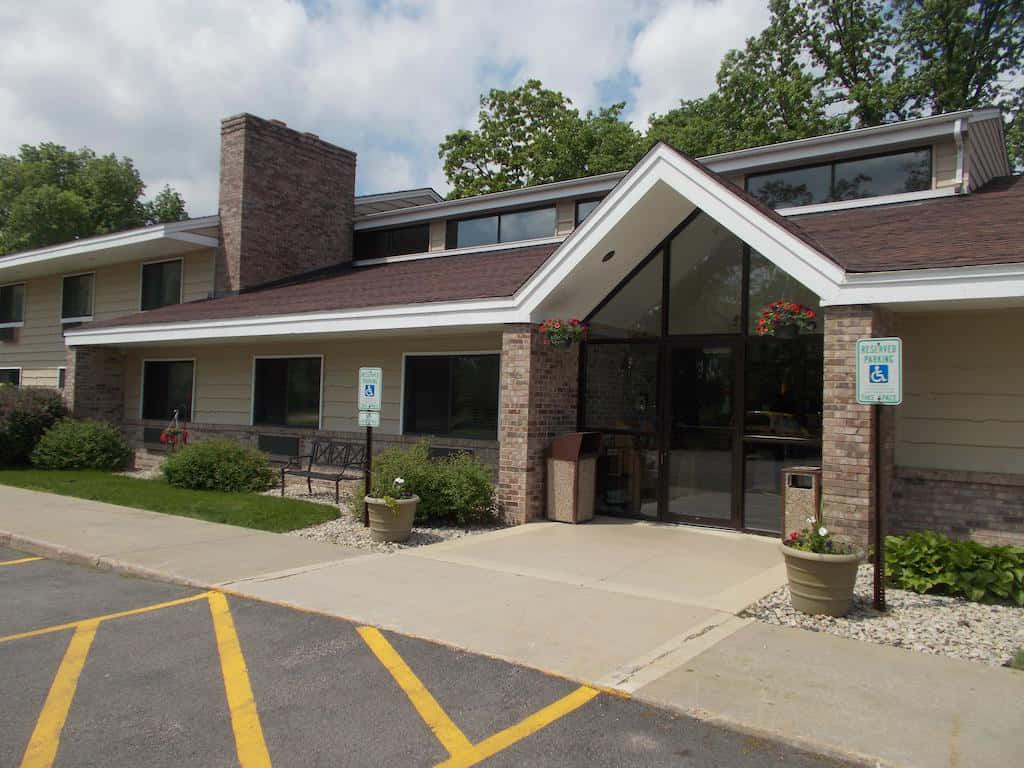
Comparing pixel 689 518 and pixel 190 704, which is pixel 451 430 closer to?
pixel 689 518

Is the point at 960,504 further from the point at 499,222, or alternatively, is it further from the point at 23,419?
the point at 23,419

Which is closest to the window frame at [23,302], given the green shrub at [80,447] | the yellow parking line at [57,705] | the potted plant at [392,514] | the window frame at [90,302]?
the window frame at [90,302]

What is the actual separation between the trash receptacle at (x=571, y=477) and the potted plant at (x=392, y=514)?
2.18 meters

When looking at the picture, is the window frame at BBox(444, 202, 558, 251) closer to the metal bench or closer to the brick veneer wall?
the metal bench

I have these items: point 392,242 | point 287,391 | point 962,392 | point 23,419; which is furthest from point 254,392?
point 962,392

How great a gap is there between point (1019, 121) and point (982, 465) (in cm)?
2593

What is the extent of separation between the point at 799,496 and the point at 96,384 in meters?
16.2

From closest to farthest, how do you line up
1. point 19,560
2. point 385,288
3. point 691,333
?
point 19,560 → point 691,333 → point 385,288

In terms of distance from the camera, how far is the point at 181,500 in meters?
12.3

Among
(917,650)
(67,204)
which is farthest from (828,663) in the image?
(67,204)

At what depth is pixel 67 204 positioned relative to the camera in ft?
143

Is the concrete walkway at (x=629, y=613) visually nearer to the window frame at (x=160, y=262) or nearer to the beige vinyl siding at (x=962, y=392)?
the beige vinyl siding at (x=962, y=392)

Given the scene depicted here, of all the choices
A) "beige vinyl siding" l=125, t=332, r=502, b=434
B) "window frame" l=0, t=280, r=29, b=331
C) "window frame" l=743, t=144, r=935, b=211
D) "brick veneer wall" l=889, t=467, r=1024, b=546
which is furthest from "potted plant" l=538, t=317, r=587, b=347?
"window frame" l=0, t=280, r=29, b=331

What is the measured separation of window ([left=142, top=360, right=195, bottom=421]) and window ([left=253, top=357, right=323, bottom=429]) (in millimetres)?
2493
